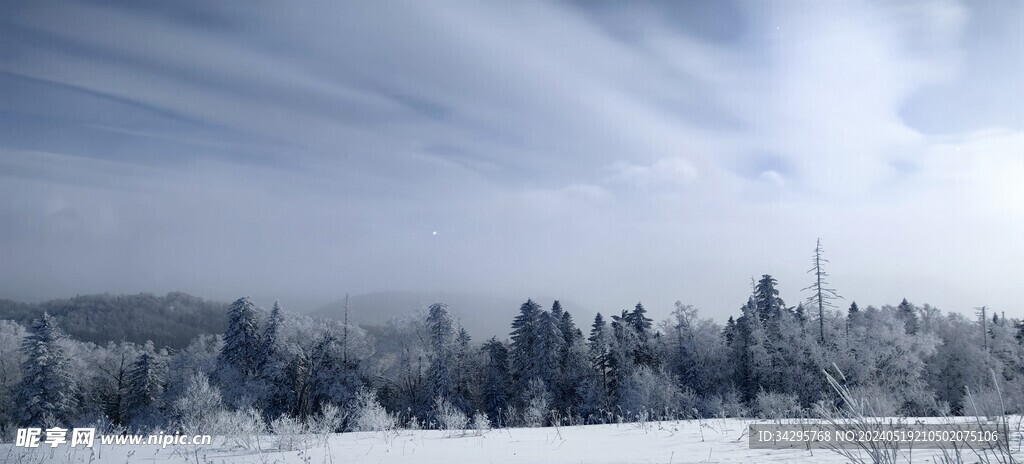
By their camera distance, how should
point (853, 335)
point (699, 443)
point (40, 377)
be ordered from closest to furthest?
point (699, 443)
point (40, 377)
point (853, 335)

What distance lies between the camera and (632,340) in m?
49.8

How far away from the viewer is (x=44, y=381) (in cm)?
3988

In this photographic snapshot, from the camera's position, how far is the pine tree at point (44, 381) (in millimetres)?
39125

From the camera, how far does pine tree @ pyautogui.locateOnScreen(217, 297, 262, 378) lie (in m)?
44.4

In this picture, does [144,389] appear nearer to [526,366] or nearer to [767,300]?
[526,366]

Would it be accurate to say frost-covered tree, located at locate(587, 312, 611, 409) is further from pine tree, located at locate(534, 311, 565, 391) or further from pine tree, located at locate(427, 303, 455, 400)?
pine tree, located at locate(427, 303, 455, 400)

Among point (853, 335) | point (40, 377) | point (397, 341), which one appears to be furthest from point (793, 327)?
point (40, 377)

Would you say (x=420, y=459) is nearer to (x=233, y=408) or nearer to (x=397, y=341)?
(x=233, y=408)

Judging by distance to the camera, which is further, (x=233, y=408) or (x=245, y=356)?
(x=245, y=356)

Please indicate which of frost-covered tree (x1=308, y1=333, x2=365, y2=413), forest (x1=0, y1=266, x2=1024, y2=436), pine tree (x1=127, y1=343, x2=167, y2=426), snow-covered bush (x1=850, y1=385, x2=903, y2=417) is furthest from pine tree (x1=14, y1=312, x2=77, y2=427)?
snow-covered bush (x1=850, y1=385, x2=903, y2=417)

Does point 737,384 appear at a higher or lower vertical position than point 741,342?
lower

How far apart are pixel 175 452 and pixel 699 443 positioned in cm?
975

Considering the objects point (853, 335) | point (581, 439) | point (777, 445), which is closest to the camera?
point (777, 445)

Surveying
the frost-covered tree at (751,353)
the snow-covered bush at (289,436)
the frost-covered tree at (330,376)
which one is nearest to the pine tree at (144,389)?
the frost-covered tree at (330,376)
